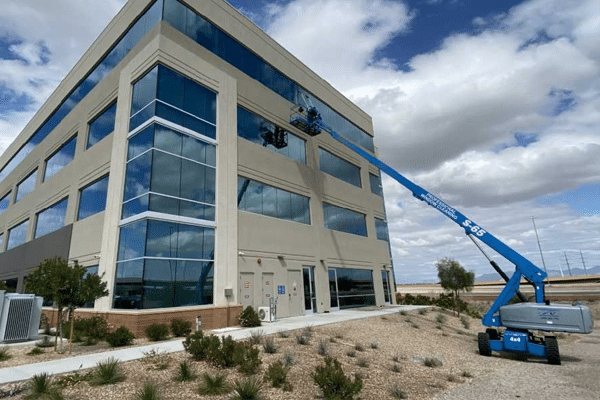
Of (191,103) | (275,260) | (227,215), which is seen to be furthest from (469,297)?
(191,103)

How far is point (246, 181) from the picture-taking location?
21.8 m

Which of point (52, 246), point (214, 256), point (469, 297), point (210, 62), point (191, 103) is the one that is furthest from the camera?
point (469, 297)

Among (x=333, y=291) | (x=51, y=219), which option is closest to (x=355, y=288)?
(x=333, y=291)

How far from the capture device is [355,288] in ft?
97.7

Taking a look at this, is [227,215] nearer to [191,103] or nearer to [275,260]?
[275,260]

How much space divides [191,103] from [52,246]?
15.1 meters

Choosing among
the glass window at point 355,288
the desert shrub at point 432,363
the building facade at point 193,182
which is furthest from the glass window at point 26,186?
the desert shrub at point 432,363

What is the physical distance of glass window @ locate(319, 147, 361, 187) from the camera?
98.8 feet

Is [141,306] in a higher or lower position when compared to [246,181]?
lower

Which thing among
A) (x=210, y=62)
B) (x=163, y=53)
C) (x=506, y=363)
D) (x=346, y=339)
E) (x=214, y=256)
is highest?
(x=210, y=62)

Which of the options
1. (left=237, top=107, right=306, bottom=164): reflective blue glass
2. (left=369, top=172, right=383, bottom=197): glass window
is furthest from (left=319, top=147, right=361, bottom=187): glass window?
(left=237, top=107, right=306, bottom=164): reflective blue glass

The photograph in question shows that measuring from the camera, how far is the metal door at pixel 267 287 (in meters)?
21.0

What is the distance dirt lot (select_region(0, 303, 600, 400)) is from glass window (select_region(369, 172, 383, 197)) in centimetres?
2074

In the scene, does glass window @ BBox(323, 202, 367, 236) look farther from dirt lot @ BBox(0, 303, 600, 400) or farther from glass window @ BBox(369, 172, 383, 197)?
dirt lot @ BBox(0, 303, 600, 400)
